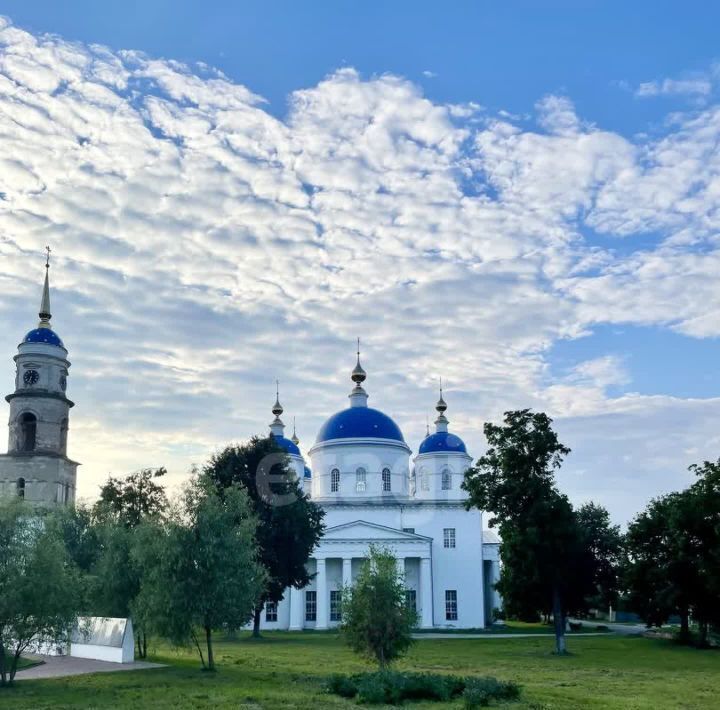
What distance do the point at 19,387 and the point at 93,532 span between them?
648 inches

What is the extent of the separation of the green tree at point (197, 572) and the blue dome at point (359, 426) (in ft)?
119

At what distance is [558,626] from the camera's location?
130 ft

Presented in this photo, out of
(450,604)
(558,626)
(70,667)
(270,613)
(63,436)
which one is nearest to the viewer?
(70,667)

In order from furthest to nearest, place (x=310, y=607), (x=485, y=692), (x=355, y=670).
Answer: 1. (x=310, y=607)
2. (x=355, y=670)
3. (x=485, y=692)

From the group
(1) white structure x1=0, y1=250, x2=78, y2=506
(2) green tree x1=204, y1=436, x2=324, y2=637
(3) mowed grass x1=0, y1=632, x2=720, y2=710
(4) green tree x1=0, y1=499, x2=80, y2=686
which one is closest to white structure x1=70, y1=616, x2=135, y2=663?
(3) mowed grass x1=0, y1=632, x2=720, y2=710

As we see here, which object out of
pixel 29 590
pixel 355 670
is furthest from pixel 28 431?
pixel 355 670

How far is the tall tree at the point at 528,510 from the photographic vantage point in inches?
1591

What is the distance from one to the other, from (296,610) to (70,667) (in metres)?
33.3

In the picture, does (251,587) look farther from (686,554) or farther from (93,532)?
(686,554)

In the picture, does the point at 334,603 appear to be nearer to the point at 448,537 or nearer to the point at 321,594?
the point at 321,594

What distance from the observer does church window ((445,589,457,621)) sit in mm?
63344

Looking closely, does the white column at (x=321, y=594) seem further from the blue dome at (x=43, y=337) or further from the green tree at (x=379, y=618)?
the green tree at (x=379, y=618)

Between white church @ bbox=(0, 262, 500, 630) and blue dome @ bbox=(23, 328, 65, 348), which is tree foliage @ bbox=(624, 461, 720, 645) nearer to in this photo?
white church @ bbox=(0, 262, 500, 630)

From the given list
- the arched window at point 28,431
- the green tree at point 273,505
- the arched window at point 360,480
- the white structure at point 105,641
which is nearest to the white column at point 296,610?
the arched window at point 360,480
